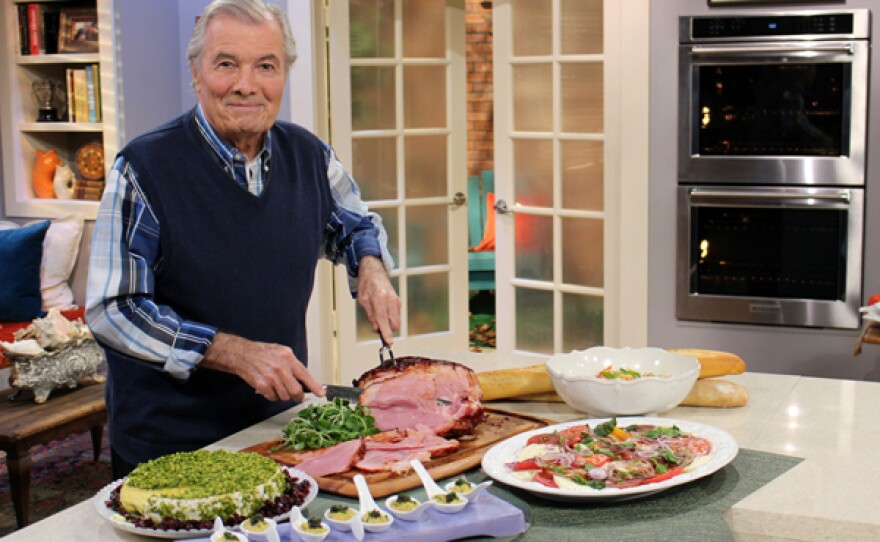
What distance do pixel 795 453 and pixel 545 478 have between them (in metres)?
0.50

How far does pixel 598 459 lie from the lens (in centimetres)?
175

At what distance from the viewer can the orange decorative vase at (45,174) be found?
5893 millimetres

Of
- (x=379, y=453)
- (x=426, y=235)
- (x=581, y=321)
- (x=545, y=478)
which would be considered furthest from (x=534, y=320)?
(x=545, y=478)

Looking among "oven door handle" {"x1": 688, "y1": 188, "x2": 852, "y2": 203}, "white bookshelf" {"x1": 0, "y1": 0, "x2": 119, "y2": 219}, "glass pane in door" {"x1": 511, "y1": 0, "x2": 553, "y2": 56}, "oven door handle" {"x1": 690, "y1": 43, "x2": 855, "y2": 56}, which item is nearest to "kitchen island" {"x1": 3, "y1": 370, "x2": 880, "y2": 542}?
"oven door handle" {"x1": 688, "y1": 188, "x2": 852, "y2": 203}

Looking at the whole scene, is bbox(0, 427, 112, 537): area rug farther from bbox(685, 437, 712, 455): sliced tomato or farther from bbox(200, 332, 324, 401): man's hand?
bbox(685, 437, 712, 455): sliced tomato

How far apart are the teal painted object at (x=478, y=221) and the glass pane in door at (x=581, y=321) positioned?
2.75 metres

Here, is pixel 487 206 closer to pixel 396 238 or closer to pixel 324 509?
pixel 396 238

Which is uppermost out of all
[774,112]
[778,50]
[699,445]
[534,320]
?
[778,50]

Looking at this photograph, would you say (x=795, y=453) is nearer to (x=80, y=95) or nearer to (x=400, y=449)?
(x=400, y=449)

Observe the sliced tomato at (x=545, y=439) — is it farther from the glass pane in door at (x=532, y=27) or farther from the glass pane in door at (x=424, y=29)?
the glass pane in door at (x=424, y=29)

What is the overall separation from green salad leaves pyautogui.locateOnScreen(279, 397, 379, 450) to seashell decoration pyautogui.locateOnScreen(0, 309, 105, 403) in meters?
2.26

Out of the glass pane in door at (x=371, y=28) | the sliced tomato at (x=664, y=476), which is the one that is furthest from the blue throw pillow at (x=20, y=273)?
the sliced tomato at (x=664, y=476)

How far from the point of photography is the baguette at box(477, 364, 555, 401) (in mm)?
2277

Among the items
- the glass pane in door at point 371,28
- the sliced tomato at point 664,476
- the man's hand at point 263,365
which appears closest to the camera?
the sliced tomato at point 664,476
